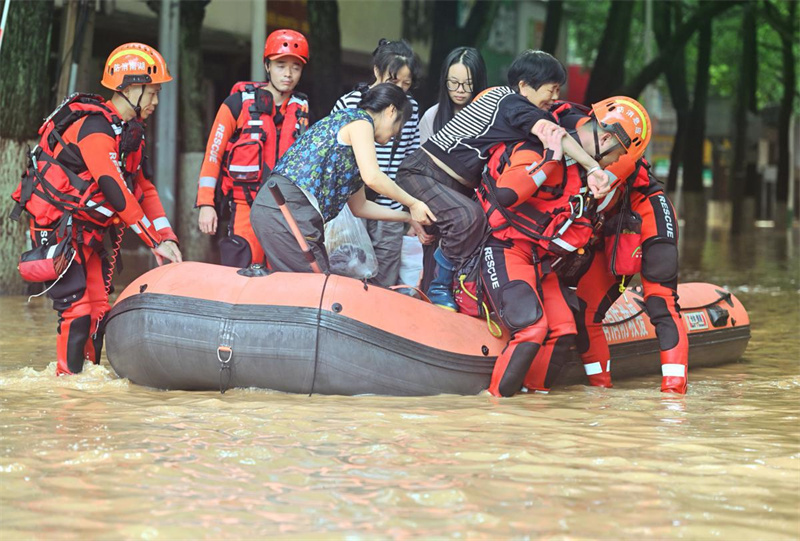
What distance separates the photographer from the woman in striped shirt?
695 centimetres

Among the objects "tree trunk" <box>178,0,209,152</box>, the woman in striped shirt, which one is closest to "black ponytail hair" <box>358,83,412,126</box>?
the woman in striped shirt

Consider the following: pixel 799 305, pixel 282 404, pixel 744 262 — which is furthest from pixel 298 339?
pixel 744 262

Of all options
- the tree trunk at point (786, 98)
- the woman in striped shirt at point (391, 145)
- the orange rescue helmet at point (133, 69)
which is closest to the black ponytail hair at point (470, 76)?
the woman in striped shirt at point (391, 145)

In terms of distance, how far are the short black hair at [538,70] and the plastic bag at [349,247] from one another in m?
1.32

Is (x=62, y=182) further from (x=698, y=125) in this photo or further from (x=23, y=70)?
(x=698, y=125)

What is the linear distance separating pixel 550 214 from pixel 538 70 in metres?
0.78

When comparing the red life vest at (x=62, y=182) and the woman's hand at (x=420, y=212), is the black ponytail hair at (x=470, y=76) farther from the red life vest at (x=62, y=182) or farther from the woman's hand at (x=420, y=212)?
the red life vest at (x=62, y=182)

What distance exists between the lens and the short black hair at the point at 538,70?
20.0 ft

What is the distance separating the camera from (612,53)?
2139cm

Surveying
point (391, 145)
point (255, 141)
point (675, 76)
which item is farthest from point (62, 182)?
point (675, 76)

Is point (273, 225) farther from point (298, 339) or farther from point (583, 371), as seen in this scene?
point (583, 371)

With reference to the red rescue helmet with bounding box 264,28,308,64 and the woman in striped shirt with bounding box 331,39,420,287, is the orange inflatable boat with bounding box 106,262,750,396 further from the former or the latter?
the red rescue helmet with bounding box 264,28,308,64

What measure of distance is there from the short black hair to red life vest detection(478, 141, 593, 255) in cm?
36

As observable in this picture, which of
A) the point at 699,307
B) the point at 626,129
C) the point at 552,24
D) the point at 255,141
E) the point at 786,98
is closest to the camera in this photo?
the point at 626,129
